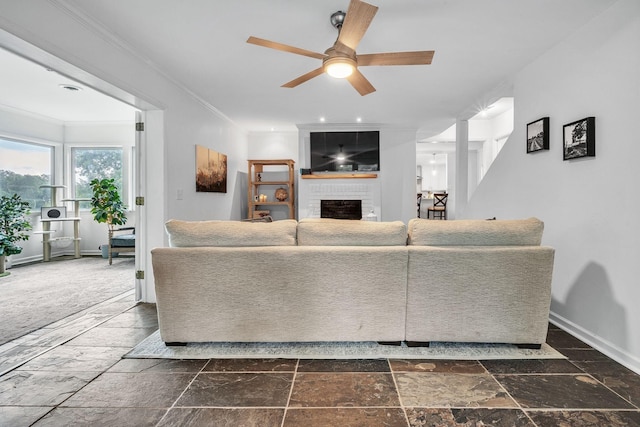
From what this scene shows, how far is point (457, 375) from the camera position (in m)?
1.87

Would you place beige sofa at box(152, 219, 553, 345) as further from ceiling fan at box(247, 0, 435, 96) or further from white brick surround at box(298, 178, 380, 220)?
white brick surround at box(298, 178, 380, 220)

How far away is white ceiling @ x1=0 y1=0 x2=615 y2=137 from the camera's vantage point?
2.24m

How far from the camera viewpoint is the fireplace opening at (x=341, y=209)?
242 inches

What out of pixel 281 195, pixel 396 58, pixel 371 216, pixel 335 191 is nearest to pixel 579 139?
pixel 396 58

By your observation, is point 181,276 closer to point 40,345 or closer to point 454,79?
point 40,345

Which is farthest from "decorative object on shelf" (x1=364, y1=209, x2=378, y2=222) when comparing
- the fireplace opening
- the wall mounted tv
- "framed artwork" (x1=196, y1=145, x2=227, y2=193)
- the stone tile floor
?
the stone tile floor

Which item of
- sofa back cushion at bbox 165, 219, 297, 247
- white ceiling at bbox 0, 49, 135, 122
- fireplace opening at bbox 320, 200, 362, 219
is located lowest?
sofa back cushion at bbox 165, 219, 297, 247

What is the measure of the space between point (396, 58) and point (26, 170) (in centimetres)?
637

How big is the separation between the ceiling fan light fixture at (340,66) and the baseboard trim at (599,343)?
8.47 ft

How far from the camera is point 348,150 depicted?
609 cm

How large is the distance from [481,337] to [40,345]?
3103 millimetres

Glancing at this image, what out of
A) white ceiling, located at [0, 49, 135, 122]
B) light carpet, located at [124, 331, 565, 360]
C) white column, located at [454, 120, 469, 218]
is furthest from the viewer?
white column, located at [454, 120, 469, 218]

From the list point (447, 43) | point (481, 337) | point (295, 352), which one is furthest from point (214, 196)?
point (481, 337)

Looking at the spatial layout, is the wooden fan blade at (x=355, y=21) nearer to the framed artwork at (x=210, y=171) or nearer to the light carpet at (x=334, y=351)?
the light carpet at (x=334, y=351)
